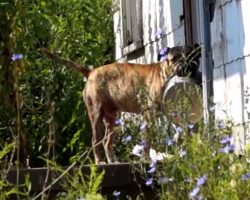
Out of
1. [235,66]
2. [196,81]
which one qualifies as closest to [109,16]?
[196,81]

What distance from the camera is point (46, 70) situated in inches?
335

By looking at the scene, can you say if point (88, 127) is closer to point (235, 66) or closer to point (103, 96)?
point (103, 96)

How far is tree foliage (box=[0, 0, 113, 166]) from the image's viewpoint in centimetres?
615

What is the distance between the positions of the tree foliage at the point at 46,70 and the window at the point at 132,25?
1.03 ft

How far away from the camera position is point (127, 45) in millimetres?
10070

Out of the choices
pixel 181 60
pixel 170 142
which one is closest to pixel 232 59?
pixel 181 60

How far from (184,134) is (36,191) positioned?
142cm

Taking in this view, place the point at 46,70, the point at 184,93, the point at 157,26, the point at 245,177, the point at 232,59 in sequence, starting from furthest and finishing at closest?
the point at 46,70 < the point at 157,26 < the point at 232,59 < the point at 184,93 < the point at 245,177

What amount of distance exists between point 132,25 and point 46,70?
1.83 meters

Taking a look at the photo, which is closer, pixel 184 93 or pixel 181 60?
pixel 184 93

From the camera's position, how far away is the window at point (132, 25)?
9445 mm

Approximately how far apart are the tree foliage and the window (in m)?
0.31

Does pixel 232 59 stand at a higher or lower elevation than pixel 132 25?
lower

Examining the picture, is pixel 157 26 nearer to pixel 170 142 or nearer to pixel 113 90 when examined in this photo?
pixel 113 90
